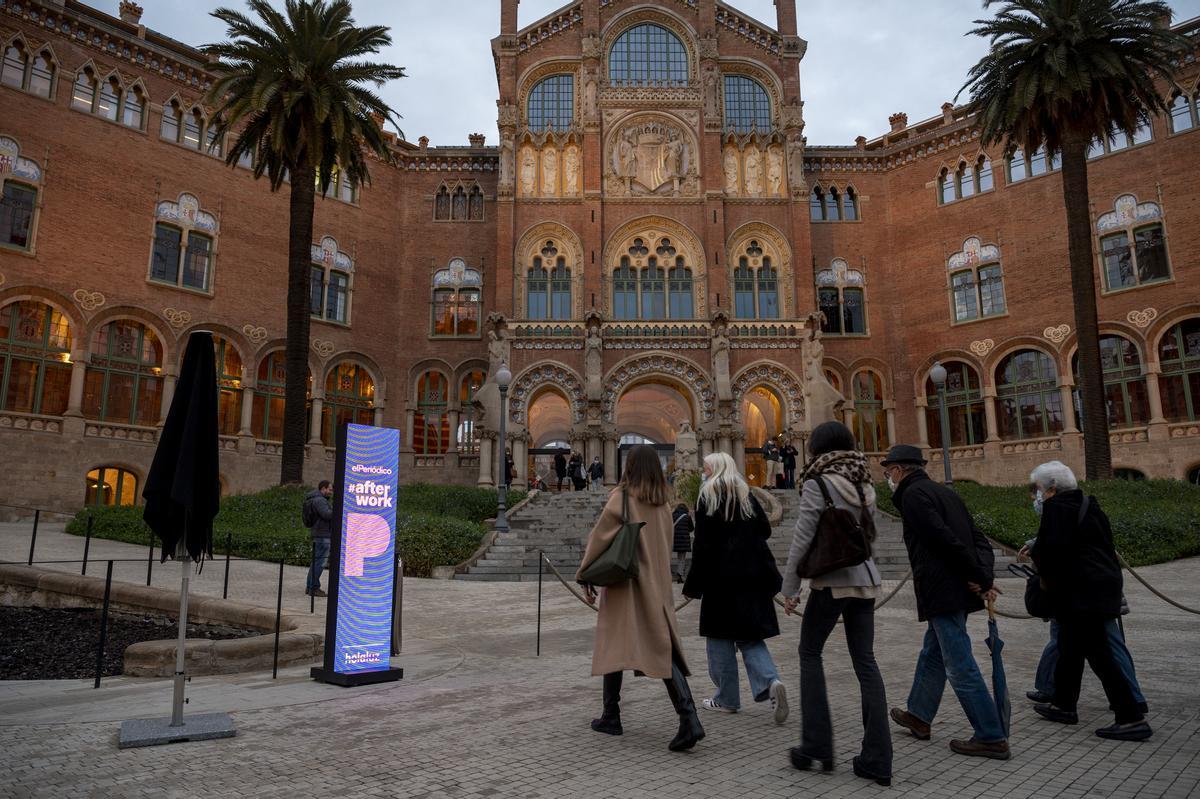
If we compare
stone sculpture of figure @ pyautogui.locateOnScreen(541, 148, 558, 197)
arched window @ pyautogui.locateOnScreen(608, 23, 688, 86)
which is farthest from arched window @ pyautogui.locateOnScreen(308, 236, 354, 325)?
arched window @ pyautogui.locateOnScreen(608, 23, 688, 86)

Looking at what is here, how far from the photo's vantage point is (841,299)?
35.8 meters

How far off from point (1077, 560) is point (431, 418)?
30.9 meters

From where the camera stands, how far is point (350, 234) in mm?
33875

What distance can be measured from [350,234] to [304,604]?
80.4 ft

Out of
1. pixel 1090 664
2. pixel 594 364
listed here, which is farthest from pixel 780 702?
pixel 594 364

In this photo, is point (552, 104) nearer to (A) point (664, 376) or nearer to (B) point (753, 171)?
(B) point (753, 171)

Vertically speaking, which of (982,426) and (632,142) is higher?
(632,142)

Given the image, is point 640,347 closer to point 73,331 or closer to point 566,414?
point 566,414

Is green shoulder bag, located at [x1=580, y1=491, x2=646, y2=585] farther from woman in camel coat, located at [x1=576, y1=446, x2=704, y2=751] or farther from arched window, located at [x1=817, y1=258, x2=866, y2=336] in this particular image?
arched window, located at [x1=817, y1=258, x2=866, y2=336]

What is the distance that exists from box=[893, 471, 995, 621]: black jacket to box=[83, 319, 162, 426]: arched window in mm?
27839

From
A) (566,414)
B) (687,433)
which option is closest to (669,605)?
(687,433)

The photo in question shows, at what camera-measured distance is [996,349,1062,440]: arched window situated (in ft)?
101

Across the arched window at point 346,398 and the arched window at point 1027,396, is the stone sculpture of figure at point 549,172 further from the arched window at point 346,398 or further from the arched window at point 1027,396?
the arched window at point 1027,396

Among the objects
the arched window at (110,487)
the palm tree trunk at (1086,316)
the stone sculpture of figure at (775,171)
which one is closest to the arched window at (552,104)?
the stone sculpture of figure at (775,171)
